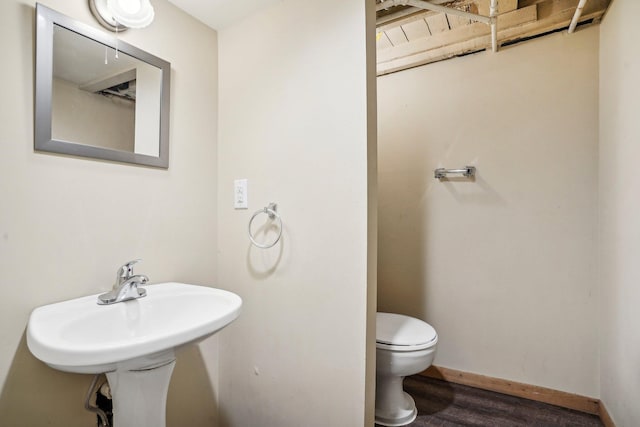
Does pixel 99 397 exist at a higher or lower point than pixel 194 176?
lower

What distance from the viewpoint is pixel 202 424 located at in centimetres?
143

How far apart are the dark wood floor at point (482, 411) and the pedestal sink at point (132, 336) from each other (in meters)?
1.30

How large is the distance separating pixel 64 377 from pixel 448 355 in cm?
207

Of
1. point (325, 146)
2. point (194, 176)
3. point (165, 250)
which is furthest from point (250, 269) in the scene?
point (325, 146)

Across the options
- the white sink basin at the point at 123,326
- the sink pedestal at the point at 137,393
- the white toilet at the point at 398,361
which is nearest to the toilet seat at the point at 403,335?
the white toilet at the point at 398,361

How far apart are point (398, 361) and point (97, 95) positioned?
68.0 inches

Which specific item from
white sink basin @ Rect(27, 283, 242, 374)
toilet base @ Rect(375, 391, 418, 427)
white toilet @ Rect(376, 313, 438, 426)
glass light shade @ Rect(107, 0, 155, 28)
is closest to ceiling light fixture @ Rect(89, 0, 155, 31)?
glass light shade @ Rect(107, 0, 155, 28)

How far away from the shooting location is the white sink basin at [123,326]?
68 centimetres

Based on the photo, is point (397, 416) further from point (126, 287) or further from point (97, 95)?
point (97, 95)

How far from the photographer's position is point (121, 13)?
3.58ft

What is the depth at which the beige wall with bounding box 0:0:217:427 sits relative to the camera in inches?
36.0

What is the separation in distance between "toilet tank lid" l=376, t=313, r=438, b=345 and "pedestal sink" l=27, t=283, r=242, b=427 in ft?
2.94

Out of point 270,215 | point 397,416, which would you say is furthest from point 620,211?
point 270,215

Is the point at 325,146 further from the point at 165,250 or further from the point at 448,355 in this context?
the point at 448,355
